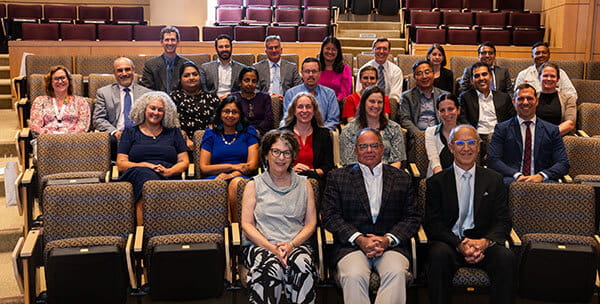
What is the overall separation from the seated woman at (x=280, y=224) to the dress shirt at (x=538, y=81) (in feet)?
8.78

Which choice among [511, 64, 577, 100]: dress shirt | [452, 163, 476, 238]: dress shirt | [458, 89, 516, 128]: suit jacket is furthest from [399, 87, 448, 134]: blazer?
[452, 163, 476, 238]: dress shirt

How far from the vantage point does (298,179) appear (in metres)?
3.02

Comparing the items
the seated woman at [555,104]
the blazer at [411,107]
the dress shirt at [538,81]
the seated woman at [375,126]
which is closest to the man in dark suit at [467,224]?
the seated woman at [375,126]

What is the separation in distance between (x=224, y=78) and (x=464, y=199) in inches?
109

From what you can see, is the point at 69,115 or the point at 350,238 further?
the point at 69,115

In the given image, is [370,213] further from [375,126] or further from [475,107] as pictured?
[475,107]

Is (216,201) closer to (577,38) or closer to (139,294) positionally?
(139,294)

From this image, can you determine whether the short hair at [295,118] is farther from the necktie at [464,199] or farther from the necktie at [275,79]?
the necktie at [275,79]

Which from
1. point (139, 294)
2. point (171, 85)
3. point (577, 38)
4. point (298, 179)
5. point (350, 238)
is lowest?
point (139, 294)

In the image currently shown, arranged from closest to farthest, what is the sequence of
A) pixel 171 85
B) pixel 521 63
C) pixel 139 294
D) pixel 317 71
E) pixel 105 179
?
pixel 139 294 < pixel 105 179 < pixel 317 71 < pixel 171 85 < pixel 521 63

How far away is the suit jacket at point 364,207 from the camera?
9.71 feet

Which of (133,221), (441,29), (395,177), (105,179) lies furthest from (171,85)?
(441,29)

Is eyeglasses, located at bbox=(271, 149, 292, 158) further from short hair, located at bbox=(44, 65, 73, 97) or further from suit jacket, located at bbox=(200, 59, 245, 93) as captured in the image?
suit jacket, located at bbox=(200, 59, 245, 93)

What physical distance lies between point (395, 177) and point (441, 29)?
526cm
